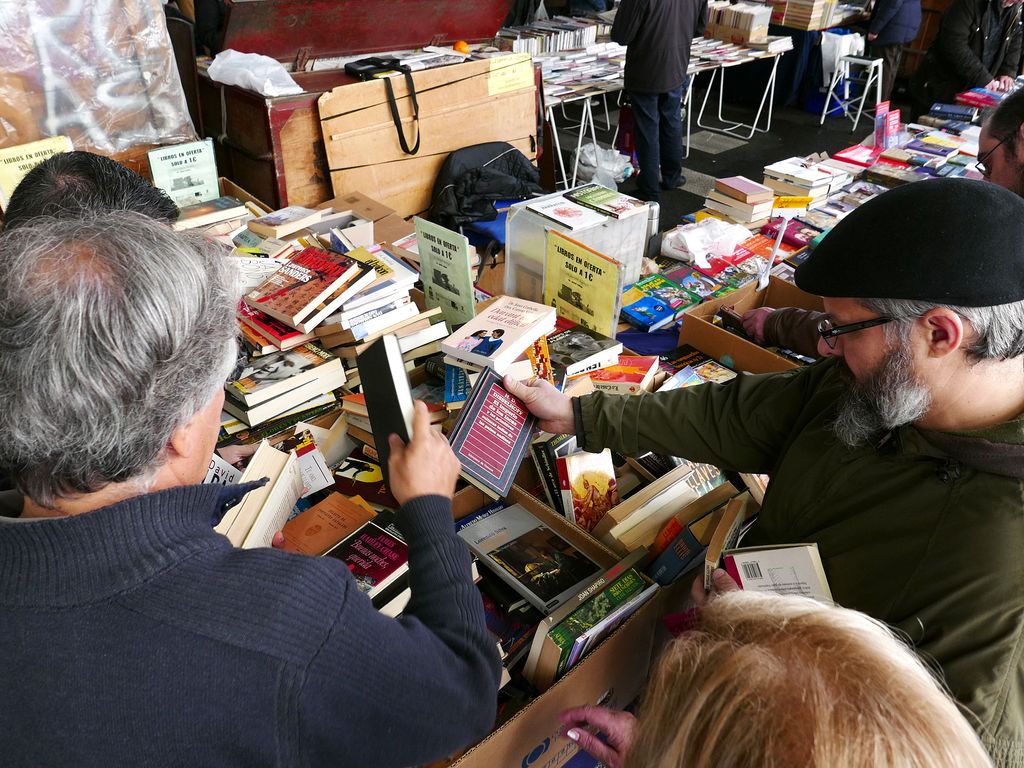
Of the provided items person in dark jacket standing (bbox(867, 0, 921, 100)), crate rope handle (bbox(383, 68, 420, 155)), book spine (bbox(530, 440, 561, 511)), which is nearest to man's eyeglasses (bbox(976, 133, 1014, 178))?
book spine (bbox(530, 440, 561, 511))

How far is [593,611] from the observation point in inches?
57.5

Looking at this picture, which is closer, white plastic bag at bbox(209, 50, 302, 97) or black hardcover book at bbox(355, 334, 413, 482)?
black hardcover book at bbox(355, 334, 413, 482)

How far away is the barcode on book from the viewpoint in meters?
1.36

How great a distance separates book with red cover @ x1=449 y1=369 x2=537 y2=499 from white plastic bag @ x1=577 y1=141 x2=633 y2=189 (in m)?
4.24

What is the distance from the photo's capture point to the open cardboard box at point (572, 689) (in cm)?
131

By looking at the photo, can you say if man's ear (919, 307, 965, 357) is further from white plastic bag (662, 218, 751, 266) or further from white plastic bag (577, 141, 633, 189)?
white plastic bag (577, 141, 633, 189)

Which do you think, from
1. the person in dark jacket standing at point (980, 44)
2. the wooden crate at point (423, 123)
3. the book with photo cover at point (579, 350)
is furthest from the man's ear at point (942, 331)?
the person in dark jacket standing at point (980, 44)

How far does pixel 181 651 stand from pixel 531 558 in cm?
97

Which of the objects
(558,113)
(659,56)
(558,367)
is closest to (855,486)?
(558,367)

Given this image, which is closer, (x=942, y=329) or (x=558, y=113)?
(x=942, y=329)

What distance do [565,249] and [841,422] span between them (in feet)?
3.47

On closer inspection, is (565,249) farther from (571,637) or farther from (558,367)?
(571,637)

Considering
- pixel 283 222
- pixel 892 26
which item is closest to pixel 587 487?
pixel 283 222

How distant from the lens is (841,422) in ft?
4.55
